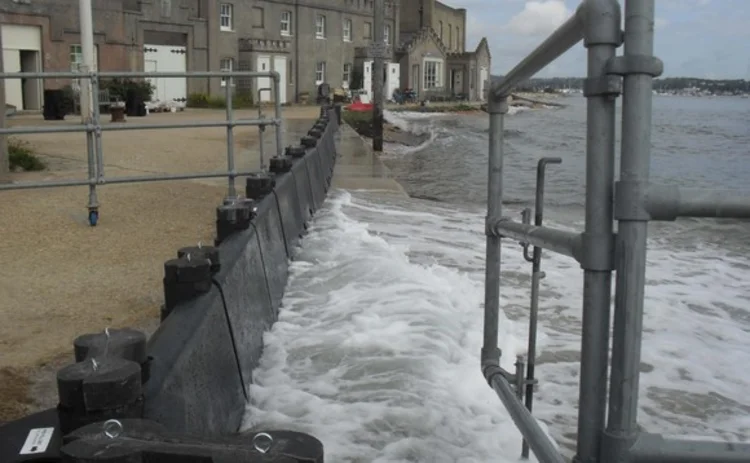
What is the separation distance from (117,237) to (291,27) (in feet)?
154

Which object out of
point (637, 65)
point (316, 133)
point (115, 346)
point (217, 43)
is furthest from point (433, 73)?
point (637, 65)

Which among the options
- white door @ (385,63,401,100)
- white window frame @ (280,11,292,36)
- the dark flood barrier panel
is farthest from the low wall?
white door @ (385,63,401,100)

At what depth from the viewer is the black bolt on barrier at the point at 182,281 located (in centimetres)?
324

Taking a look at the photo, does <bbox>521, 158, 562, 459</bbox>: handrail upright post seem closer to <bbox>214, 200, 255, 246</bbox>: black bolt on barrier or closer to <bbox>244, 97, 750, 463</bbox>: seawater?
<bbox>244, 97, 750, 463</bbox>: seawater

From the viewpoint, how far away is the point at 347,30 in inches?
2309

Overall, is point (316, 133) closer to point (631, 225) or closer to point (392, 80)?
point (631, 225)

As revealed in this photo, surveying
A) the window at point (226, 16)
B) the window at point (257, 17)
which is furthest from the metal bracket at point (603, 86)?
the window at point (257, 17)

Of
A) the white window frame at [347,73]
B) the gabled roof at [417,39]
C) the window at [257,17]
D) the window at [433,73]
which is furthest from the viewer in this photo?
the window at [433,73]

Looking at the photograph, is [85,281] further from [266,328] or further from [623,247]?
[623,247]

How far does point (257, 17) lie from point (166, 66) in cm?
959

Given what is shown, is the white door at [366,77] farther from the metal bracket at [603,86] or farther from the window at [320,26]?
the metal bracket at [603,86]

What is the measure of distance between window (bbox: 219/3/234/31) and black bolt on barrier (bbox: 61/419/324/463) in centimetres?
4688

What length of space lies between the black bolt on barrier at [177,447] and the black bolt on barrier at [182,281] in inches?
55.5

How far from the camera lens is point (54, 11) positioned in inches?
1315
